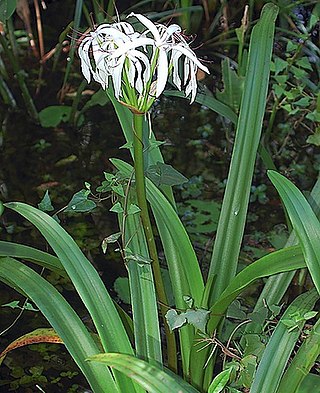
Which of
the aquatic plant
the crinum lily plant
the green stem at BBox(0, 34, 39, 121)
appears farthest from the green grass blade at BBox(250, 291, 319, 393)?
the green stem at BBox(0, 34, 39, 121)

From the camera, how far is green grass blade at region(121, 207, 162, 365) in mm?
1071

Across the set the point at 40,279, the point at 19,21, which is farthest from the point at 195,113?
the point at 40,279

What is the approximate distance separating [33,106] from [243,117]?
113 cm

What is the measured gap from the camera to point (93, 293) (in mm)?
1050

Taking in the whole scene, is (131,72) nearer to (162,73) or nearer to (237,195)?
(162,73)

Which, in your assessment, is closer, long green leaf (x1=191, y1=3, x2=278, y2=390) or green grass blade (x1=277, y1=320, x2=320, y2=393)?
green grass blade (x1=277, y1=320, x2=320, y2=393)

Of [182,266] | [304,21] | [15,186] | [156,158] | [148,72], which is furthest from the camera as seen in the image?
[304,21]

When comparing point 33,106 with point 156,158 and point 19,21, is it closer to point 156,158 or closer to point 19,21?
point 19,21

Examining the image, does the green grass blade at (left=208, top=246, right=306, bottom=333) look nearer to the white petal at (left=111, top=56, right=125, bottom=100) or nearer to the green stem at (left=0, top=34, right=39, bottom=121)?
the white petal at (left=111, top=56, right=125, bottom=100)

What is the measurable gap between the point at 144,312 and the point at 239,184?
0.28 meters

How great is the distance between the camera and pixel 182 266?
115 centimetres

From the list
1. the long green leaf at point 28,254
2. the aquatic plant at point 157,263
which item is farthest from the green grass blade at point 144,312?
the long green leaf at point 28,254

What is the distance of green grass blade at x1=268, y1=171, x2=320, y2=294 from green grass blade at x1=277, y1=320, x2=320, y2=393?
82 mm

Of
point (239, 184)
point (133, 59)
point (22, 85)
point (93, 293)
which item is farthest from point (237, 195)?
point (22, 85)
